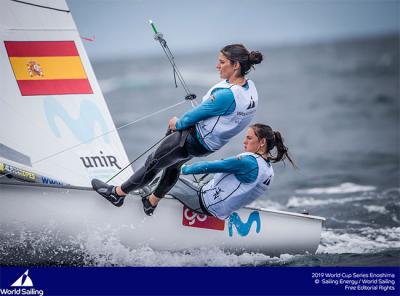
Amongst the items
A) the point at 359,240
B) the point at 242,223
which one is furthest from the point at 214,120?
the point at 359,240

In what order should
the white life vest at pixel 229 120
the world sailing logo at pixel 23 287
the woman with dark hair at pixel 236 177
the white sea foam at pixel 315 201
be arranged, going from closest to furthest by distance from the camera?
the world sailing logo at pixel 23 287 → the white life vest at pixel 229 120 → the woman with dark hair at pixel 236 177 → the white sea foam at pixel 315 201

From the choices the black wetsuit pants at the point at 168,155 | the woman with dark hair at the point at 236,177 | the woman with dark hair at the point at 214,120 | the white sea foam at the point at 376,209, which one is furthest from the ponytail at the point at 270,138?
the white sea foam at the point at 376,209

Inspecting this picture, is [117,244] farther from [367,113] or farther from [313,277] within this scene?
[367,113]

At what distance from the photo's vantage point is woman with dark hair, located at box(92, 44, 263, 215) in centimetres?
368

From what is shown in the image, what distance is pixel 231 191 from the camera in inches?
157

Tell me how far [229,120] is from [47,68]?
1.24 metres

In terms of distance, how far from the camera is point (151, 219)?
401 centimetres

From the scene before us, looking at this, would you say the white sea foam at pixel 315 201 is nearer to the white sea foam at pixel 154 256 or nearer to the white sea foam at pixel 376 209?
the white sea foam at pixel 376 209

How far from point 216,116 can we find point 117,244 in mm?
896

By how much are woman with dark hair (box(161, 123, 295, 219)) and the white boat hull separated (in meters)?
0.10

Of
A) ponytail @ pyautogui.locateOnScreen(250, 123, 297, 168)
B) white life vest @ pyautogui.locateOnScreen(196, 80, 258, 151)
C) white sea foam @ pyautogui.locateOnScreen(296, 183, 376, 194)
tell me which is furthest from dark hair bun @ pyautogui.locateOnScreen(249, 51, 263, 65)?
white sea foam @ pyautogui.locateOnScreen(296, 183, 376, 194)

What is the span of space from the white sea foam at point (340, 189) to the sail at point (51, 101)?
2.71 metres

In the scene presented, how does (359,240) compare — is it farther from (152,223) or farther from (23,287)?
(23,287)

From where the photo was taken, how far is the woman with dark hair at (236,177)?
12.7ft
